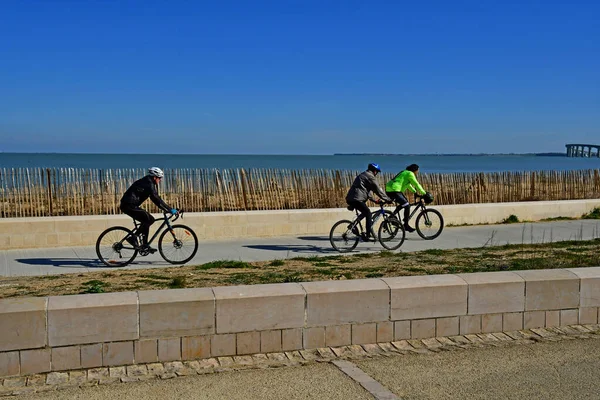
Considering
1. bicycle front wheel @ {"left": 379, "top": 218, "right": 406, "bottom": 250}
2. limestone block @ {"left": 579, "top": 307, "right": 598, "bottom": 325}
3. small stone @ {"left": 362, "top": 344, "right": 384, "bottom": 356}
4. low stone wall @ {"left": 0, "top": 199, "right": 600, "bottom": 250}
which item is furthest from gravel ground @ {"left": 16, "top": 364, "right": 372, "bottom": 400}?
low stone wall @ {"left": 0, "top": 199, "right": 600, "bottom": 250}

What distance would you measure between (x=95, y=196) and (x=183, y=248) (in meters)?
4.47

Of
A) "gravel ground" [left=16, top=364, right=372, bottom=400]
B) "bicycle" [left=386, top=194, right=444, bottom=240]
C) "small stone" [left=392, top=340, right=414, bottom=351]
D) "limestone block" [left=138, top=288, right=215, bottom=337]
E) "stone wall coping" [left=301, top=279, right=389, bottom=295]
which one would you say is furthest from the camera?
"bicycle" [left=386, top=194, right=444, bottom=240]

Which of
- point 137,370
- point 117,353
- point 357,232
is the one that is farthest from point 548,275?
point 357,232

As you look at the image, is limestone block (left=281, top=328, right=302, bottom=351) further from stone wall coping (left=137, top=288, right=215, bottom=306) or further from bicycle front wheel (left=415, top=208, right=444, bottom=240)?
bicycle front wheel (left=415, top=208, right=444, bottom=240)

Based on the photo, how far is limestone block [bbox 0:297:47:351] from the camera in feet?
16.8

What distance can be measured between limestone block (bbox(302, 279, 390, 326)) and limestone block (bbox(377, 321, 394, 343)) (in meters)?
0.05

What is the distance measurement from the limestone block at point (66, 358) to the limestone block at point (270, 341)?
1.53 metres

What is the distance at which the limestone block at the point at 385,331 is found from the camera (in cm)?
611

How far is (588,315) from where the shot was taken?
6820mm

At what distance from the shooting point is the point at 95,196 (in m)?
14.7

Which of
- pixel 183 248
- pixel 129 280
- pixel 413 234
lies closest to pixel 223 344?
pixel 129 280

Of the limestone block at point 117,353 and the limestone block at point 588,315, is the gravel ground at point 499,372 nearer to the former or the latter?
the limestone block at point 588,315

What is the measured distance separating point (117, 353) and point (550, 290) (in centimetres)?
422

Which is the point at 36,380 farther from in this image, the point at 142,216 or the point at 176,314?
the point at 142,216
